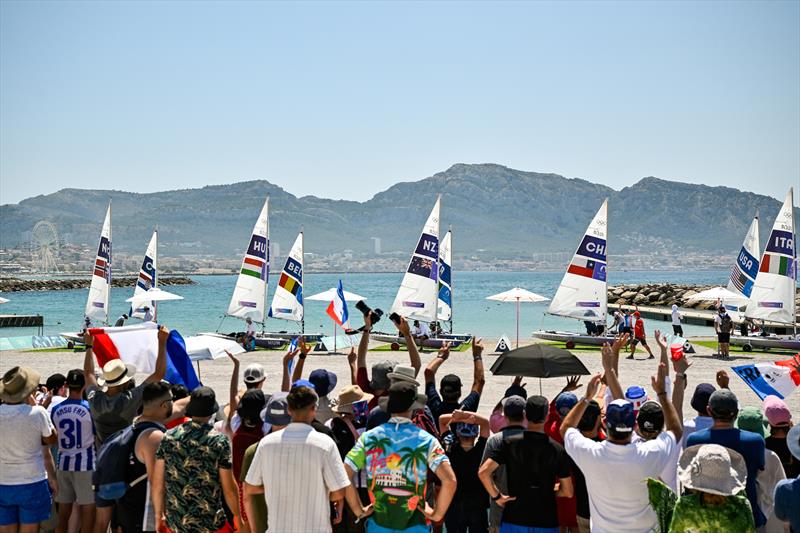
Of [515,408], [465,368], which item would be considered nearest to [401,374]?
[515,408]

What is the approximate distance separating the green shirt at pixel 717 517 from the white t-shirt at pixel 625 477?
705 millimetres

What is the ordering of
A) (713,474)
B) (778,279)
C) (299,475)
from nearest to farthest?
1. (713,474)
2. (299,475)
3. (778,279)

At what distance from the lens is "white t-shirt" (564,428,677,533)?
5.28 meters

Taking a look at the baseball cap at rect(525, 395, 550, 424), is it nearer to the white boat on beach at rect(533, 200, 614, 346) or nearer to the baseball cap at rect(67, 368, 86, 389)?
the baseball cap at rect(67, 368, 86, 389)

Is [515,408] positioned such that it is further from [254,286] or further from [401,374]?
[254,286]

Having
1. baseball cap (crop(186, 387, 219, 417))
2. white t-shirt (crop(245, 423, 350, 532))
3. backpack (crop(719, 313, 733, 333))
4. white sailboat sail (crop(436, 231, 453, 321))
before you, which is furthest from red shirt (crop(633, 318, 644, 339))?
white t-shirt (crop(245, 423, 350, 532))

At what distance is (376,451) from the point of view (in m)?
5.24

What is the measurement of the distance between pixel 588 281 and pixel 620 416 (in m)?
28.4

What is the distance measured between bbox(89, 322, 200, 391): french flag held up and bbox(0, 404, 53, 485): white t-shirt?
1.70 m

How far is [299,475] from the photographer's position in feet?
16.8

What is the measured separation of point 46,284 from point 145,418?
161450mm

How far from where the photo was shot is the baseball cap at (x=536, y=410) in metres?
5.61

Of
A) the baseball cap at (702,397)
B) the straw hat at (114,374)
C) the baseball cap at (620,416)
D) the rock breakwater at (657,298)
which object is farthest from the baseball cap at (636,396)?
the rock breakwater at (657,298)

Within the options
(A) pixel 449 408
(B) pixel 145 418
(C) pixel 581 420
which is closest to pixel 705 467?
(C) pixel 581 420
